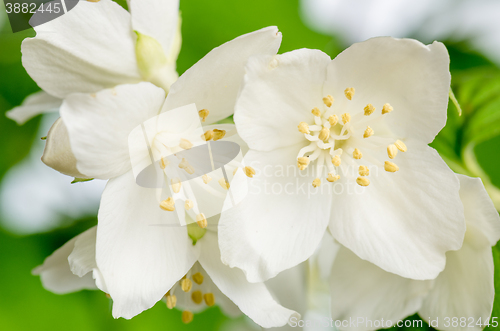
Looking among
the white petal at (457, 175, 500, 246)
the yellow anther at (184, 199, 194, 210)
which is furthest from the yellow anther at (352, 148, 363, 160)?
the yellow anther at (184, 199, 194, 210)

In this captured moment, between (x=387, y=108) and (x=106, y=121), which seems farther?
(x=387, y=108)

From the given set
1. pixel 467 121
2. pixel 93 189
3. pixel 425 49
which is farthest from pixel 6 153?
pixel 467 121

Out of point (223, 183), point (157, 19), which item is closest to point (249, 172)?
point (223, 183)

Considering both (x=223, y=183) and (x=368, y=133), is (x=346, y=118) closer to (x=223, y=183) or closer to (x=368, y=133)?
(x=368, y=133)

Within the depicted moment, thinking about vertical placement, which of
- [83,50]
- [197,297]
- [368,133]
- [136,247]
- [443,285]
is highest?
[83,50]

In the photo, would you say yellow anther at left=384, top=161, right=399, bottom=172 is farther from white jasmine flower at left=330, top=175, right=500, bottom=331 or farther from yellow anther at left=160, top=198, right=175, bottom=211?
yellow anther at left=160, top=198, right=175, bottom=211
